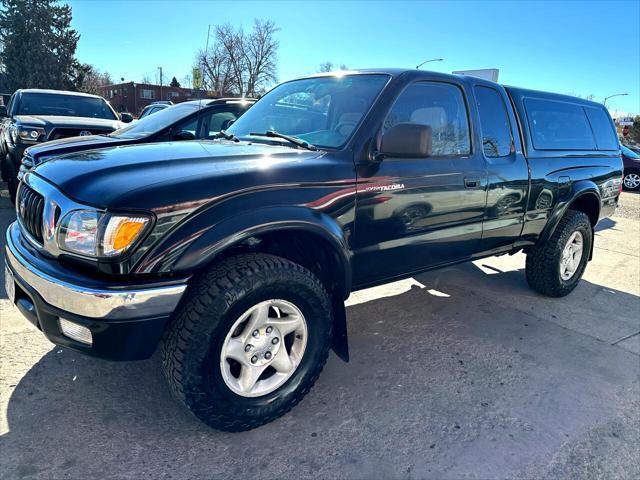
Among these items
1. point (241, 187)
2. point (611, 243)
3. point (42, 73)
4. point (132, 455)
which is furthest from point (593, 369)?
point (42, 73)

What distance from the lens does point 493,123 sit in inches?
143

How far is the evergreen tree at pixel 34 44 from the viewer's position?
→ 121 feet

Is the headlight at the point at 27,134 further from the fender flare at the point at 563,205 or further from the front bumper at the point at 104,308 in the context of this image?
the fender flare at the point at 563,205

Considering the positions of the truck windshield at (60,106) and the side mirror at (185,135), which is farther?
the truck windshield at (60,106)

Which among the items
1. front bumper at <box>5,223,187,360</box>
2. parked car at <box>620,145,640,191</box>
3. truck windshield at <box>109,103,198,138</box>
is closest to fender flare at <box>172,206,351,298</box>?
front bumper at <box>5,223,187,360</box>

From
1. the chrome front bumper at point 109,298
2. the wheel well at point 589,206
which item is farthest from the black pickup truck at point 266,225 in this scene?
the wheel well at point 589,206

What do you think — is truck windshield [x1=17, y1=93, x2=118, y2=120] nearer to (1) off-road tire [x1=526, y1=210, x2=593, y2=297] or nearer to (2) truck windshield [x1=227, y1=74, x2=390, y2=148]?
(2) truck windshield [x1=227, y1=74, x2=390, y2=148]

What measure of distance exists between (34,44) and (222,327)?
146 ft

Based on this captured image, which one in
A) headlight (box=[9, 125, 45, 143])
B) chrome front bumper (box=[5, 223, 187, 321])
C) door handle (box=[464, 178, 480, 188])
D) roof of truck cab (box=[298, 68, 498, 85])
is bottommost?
chrome front bumper (box=[5, 223, 187, 321])

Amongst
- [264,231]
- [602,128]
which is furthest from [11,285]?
[602,128]

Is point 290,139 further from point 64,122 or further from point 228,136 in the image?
point 64,122

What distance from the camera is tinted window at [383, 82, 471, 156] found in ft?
9.91

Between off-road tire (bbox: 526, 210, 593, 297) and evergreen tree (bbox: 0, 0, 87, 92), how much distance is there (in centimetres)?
4217

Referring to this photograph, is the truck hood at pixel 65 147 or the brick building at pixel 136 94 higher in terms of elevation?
the brick building at pixel 136 94
